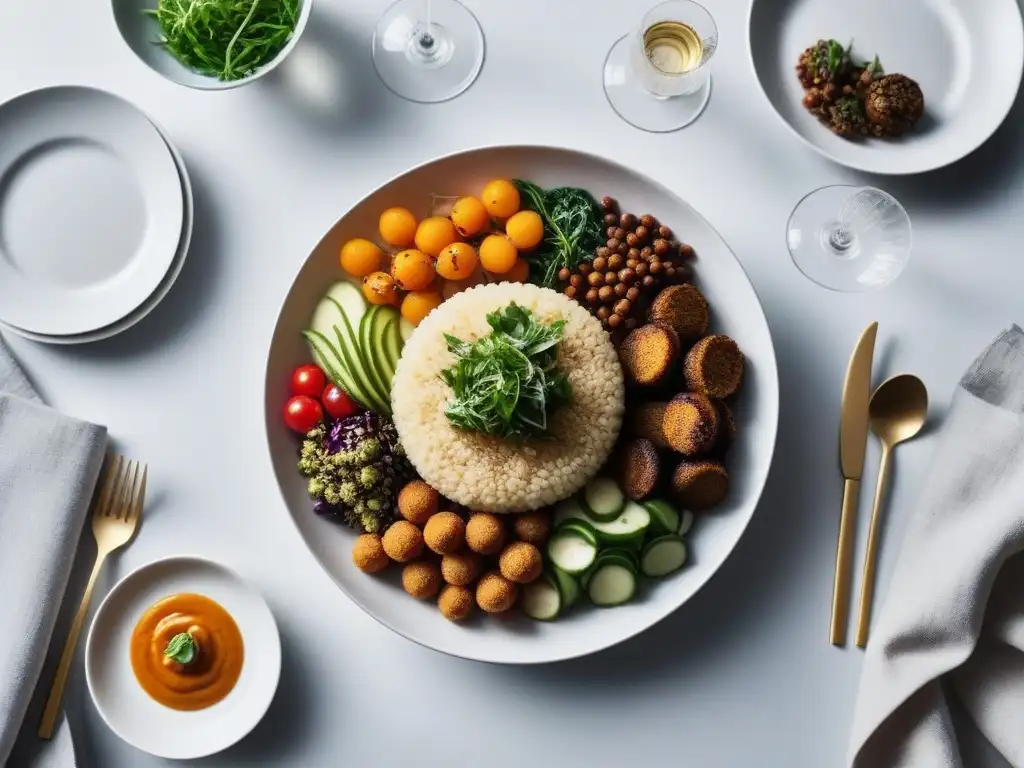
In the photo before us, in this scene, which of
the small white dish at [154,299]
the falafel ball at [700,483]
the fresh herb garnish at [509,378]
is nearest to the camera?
the fresh herb garnish at [509,378]

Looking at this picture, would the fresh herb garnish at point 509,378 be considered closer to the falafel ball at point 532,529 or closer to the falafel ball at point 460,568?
the falafel ball at point 532,529

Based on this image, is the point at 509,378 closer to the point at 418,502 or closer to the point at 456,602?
the point at 418,502

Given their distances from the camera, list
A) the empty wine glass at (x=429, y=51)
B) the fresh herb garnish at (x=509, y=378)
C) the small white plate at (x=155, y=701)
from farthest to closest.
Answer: the empty wine glass at (x=429, y=51) < the small white plate at (x=155, y=701) < the fresh herb garnish at (x=509, y=378)

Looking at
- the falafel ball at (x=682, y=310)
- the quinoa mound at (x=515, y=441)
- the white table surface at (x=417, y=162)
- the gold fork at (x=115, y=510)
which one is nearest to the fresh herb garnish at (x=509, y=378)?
the quinoa mound at (x=515, y=441)

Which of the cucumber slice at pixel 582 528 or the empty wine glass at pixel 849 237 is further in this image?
the empty wine glass at pixel 849 237

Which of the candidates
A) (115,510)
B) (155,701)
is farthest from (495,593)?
(115,510)

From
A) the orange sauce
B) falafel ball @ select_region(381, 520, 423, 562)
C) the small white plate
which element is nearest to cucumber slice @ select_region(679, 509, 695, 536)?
falafel ball @ select_region(381, 520, 423, 562)

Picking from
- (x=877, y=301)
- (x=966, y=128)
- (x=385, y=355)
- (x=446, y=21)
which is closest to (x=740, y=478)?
(x=877, y=301)
